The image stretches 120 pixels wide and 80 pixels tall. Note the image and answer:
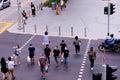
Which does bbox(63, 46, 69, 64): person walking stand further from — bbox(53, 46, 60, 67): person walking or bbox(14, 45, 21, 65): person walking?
bbox(14, 45, 21, 65): person walking

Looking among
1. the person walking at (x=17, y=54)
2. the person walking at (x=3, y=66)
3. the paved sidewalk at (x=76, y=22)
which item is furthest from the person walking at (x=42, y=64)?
the paved sidewalk at (x=76, y=22)

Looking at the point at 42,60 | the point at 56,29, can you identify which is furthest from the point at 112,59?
the point at 56,29

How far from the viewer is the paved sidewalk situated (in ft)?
104

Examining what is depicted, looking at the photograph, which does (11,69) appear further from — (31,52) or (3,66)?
(31,52)

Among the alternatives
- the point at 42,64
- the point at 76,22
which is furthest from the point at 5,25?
the point at 42,64

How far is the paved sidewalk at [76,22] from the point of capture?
104ft

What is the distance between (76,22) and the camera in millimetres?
35688

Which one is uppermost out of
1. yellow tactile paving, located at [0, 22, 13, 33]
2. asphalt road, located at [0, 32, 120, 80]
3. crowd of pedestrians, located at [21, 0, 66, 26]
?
crowd of pedestrians, located at [21, 0, 66, 26]

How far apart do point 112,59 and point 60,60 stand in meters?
3.50

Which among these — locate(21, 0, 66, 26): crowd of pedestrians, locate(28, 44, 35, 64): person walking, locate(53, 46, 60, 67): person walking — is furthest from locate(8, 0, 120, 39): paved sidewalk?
locate(53, 46, 60, 67): person walking

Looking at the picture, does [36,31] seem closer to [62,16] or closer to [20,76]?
[62,16]

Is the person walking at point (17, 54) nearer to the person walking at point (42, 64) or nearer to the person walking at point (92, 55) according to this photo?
the person walking at point (42, 64)

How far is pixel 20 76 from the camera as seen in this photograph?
20984mm

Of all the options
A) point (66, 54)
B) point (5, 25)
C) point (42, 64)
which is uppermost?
point (5, 25)
